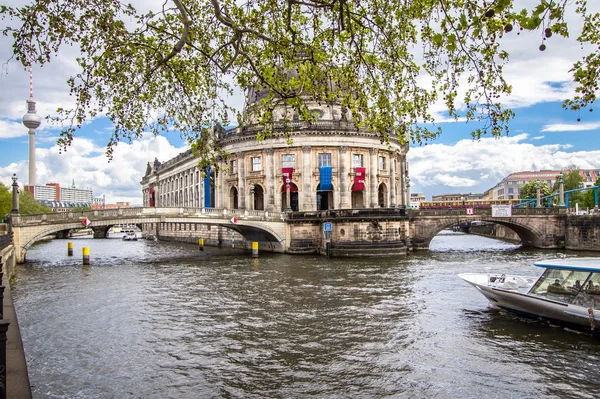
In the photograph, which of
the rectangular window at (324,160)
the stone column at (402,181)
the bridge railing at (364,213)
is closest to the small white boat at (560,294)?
the bridge railing at (364,213)

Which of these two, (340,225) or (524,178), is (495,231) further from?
(524,178)

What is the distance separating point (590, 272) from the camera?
14578 mm

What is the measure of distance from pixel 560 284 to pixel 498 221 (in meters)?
32.3

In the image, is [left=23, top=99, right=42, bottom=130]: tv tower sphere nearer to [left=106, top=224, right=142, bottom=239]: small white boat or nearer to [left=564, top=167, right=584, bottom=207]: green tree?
[left=106, top=224, right=142, bottom=239]: small white boat

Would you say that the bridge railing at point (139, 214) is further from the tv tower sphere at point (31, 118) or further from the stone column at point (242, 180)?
the tv tower sphere at point (31, 118)

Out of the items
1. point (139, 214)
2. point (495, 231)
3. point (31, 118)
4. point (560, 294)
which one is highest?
point (31, 118)

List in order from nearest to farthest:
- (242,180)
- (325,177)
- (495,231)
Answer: (325,177)
(242,180)
(495,231)

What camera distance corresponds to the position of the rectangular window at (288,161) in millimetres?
51781

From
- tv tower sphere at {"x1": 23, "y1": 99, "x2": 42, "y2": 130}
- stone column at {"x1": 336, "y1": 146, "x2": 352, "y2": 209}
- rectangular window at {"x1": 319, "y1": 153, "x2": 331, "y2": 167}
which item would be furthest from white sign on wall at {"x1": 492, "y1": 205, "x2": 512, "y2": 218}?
tv tower sphere at {"x1": 23, "y1": 99, "x2": 42, "y2": 130}

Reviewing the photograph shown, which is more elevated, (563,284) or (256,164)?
(256,164)

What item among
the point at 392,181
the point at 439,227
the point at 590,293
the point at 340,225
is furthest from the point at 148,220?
the point at 590,293

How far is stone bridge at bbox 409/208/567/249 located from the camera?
4566 cm

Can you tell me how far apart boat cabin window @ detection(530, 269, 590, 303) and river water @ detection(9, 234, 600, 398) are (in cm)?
103

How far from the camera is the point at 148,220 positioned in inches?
1590
